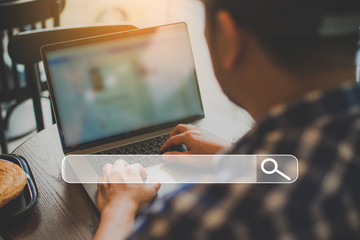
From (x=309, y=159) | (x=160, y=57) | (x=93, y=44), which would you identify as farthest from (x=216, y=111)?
(x=309, y=159)

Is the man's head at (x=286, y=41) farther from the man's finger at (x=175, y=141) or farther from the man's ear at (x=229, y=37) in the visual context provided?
the man's finger at (x=175, y=141)

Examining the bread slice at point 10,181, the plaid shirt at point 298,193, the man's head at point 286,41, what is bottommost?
the bread slice at point 10,181

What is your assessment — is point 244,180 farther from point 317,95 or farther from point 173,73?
point 173,73

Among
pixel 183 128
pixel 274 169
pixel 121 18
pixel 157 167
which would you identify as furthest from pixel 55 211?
pixel 121 18

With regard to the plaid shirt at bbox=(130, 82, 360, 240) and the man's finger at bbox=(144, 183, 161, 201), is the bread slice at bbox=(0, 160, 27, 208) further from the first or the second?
the plaid shirt at bbox=(130, 82, 360, 240)

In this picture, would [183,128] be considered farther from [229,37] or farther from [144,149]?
[229,37]

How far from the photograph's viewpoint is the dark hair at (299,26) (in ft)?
1.15

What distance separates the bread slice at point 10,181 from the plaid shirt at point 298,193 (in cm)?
36

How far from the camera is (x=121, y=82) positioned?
2.75 feet

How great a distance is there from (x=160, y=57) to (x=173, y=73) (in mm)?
53

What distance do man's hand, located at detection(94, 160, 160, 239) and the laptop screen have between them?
186 mm

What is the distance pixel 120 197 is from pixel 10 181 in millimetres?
202

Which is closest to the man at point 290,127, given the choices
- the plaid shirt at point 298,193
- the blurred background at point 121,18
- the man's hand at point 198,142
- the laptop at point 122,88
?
the plaid shirt at point 298,193

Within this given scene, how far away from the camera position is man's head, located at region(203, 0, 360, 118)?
35 cm
